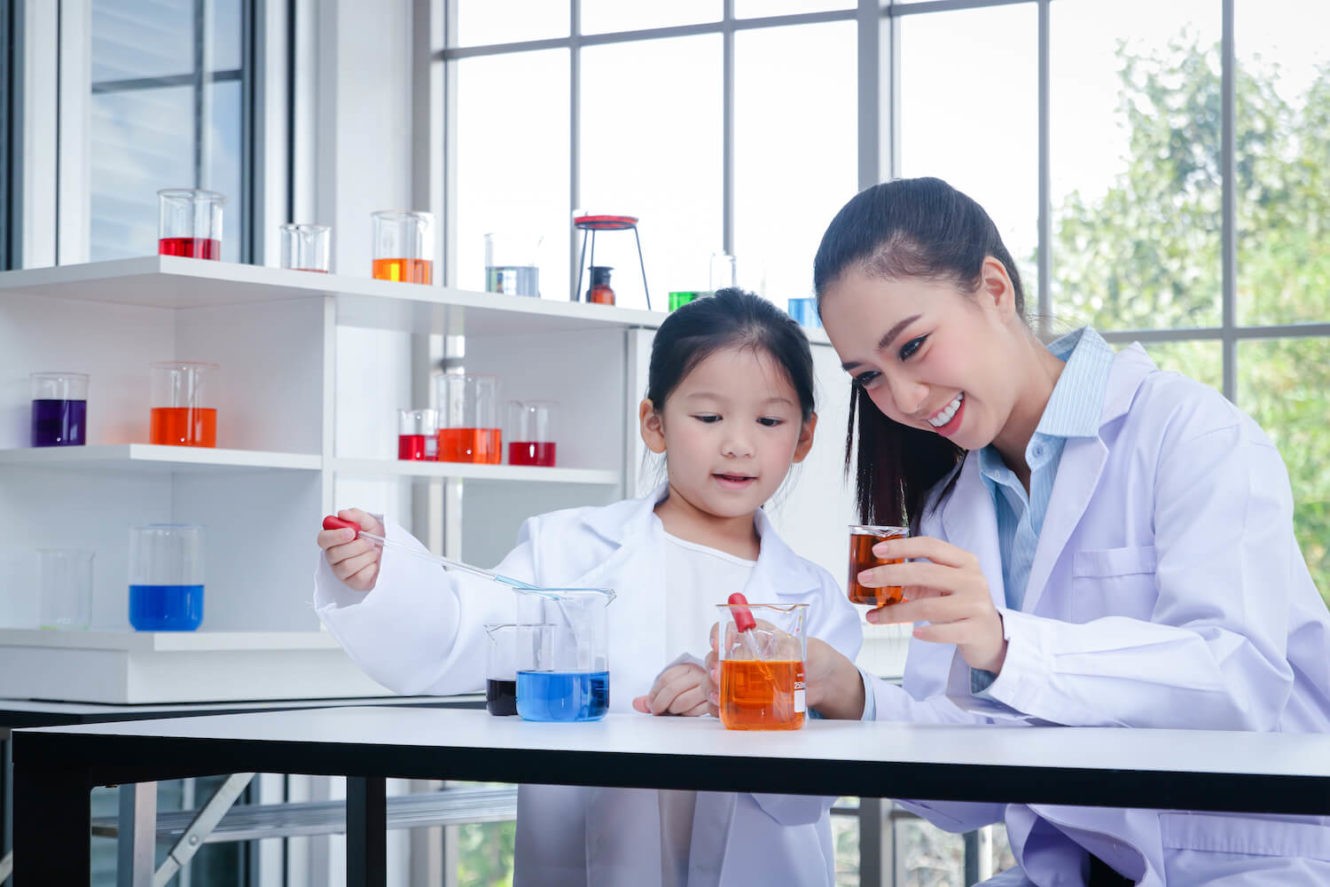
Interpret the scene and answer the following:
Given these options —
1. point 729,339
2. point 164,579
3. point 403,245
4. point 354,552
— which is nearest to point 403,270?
point 403,245

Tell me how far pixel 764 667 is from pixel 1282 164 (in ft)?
9.92

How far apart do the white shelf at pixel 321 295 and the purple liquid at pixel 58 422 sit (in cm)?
24

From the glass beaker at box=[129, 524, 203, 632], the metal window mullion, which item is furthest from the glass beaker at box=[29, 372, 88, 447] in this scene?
the metal window mullion

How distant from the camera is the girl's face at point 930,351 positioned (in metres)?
1.72

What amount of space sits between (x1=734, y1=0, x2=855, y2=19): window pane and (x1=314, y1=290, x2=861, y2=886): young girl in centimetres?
254

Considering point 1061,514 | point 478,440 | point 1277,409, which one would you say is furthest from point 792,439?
point 1277,409

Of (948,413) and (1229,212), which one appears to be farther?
(1229,212)

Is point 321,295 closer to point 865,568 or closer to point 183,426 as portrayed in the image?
point 183,426

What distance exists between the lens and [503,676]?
158 centimetres

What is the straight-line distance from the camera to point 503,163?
15.8 feet

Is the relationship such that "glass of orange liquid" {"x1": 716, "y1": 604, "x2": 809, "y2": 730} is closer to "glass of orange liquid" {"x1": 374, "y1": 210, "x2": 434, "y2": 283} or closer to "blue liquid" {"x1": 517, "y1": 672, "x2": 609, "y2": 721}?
"blue liquid" {"x1": 517, "y1": 672, "x2": 609, "y2": 721}

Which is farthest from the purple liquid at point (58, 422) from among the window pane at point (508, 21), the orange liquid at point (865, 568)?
the orange liquid at point (865, 568)

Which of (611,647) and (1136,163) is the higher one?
(1136,163)

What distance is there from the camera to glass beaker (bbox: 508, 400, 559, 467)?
11.8 ft
